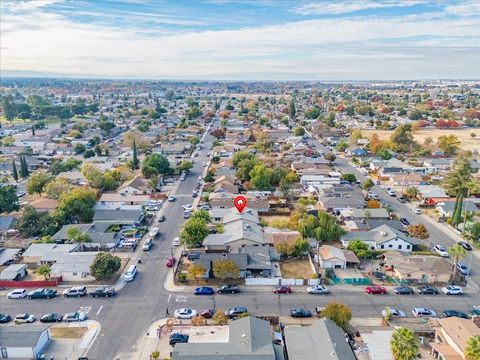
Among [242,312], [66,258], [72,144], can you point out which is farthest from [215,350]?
[72,144]

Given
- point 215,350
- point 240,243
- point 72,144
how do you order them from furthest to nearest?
point 72,144, point 240,243, point 215,350

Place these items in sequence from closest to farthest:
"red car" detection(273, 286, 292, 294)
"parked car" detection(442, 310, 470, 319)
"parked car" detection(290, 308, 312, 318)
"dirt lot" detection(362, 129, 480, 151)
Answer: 1. "parked car" detection(290, 308, 312, 318)
2. "parked car" detection(442, 310, 470, 319)
3. "red car" detection(273, 286, 292, 294)
4. "dirt lot" detection(362, 129, 480, 151)

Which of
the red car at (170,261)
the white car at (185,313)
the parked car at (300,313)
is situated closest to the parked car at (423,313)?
the parked car at (300,313)

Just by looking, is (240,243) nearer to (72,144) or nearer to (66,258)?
(66,258)

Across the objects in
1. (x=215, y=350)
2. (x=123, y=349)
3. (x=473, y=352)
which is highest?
(x=473, y=352)

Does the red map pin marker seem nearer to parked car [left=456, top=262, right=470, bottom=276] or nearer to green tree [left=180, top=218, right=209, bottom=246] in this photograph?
green tree [left=180, top=218, right=209, bottom=246]

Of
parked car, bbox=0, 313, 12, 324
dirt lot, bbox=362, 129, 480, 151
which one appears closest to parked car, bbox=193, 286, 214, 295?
parked car, bbox=0, 313, 12, 324
